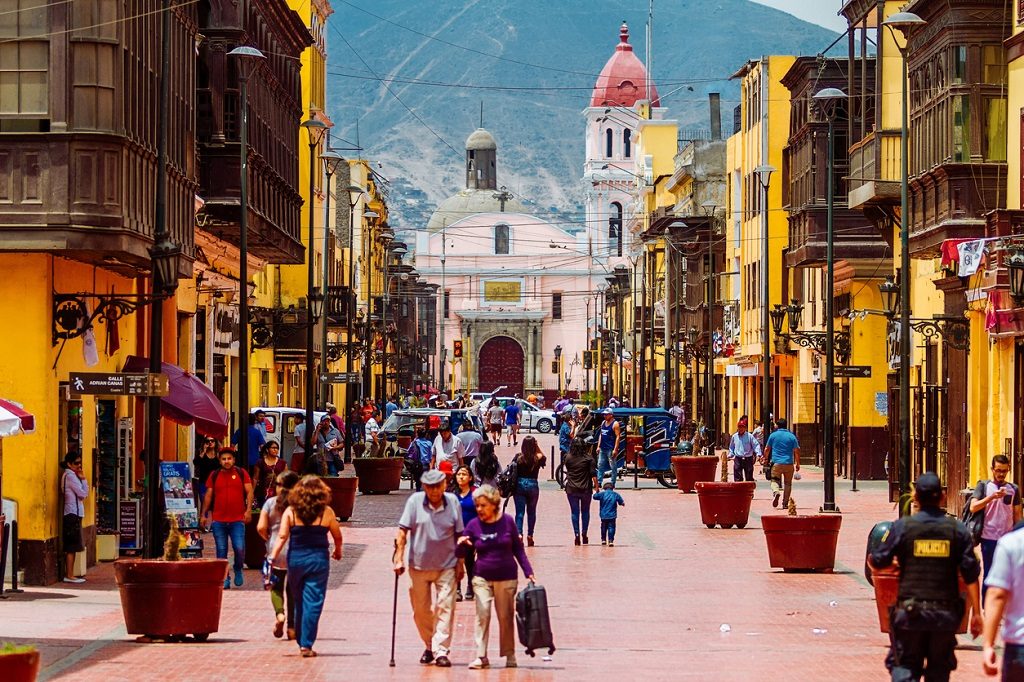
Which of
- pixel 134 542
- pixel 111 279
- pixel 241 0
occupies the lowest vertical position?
pixel 134 542

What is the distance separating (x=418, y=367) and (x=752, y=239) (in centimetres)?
6091

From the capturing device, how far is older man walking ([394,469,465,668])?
1697 centimetres

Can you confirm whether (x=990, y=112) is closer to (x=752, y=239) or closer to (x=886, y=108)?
(x=886, y=108)

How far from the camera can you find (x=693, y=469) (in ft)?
143

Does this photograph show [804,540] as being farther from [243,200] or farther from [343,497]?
[243,200]

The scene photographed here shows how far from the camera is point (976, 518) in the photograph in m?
19.5

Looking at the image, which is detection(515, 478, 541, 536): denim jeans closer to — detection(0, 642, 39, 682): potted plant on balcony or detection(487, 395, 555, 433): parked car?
detection(0, 642, 39, 682): potted plant on balcony

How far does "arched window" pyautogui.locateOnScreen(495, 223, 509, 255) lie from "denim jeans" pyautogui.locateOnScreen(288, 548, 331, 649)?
459 feet

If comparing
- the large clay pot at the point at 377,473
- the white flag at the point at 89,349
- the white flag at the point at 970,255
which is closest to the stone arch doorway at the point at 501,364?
the large clay pot at the point at 377,473

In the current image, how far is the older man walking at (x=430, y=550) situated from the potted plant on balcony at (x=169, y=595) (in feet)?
5.56

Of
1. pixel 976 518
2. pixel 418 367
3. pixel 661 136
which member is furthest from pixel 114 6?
pixel 418 367

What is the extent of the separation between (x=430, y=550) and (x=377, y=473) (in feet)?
80.1

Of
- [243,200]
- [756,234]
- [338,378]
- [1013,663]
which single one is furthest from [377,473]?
[1013,663]

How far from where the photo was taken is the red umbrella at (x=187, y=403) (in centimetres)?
2672
